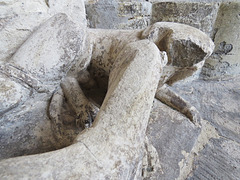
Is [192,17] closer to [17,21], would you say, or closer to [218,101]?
[218,101]

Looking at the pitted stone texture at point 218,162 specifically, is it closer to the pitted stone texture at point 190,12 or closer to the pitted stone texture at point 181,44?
the pitted stone texture at point 181,44

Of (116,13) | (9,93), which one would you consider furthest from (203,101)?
(9,93)

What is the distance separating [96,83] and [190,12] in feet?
4.87

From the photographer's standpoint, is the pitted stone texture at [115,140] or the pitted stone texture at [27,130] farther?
the pitted stone texture at [27,130]

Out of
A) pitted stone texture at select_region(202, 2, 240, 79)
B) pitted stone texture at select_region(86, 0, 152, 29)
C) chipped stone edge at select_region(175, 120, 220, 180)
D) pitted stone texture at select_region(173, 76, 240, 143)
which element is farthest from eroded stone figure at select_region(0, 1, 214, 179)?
pitted stone texture at select_region(202, 2, 240, 79)

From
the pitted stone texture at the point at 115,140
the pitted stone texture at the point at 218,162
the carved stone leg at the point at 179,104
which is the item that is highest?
the pitted stone texture at the point at 115,140

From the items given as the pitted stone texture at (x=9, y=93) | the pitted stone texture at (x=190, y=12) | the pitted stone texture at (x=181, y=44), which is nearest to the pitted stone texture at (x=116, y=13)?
the pitted stone texture at (x=190, y=12)

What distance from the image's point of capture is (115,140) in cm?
48

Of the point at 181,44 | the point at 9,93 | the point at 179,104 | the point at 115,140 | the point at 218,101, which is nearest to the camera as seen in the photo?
the point at 115,140

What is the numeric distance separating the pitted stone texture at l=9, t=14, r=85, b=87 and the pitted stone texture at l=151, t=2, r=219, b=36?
1.51 m

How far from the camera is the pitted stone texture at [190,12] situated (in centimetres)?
185

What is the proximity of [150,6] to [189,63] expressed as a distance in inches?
55.1

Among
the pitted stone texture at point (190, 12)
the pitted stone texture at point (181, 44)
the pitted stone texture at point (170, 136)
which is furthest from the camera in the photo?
the pitted stone texture at point (190, 12)

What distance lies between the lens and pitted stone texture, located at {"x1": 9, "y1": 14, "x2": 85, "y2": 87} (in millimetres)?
658
